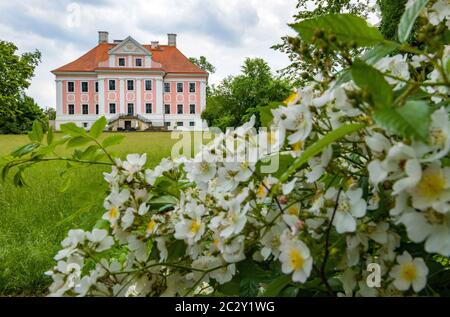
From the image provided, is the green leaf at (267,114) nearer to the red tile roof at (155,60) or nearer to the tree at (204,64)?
the red tile roof at (155,60)

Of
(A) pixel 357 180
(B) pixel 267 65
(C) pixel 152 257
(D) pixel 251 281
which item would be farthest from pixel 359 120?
(B) pixel 267 65

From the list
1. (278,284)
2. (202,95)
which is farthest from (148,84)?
(278,284)

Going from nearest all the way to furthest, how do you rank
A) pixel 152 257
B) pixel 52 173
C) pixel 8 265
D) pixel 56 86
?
pixel 152 257, pixel 8 265, pixel 52 173, pixel 56 86

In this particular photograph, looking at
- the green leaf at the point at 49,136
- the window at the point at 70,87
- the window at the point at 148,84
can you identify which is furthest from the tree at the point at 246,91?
the green leaf at the point at 49,136

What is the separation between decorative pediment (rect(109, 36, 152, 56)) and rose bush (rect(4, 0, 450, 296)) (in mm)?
29513

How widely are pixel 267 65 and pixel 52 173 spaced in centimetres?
2035

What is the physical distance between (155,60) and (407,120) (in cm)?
3043

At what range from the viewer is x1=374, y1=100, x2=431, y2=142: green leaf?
34 cm

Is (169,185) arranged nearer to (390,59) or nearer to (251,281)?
(251,281)

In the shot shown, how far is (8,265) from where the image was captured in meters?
2.21

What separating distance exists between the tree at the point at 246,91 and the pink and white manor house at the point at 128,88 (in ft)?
12.5

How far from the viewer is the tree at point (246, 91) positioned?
877 inches

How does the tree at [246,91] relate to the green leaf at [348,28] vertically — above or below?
above

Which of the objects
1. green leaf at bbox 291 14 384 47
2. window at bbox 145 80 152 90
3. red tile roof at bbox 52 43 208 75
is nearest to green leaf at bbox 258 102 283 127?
green leaf at bbox 291 14 384 47
